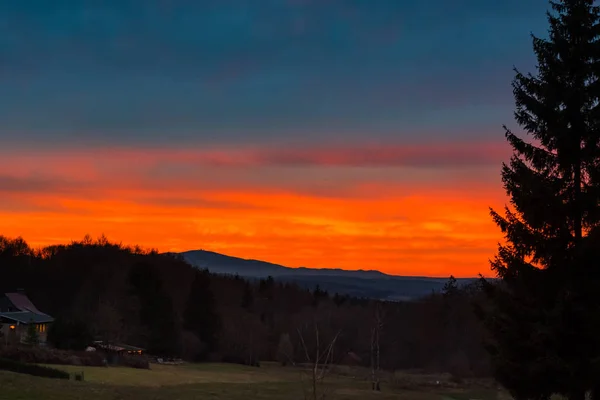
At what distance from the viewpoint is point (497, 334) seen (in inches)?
714

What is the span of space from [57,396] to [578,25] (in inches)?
809

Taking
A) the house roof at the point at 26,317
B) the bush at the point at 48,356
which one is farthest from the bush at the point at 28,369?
the house roof at the point at 26,317

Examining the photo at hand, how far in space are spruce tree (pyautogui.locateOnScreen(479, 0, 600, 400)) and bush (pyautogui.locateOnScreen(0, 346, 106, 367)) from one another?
32203 mm

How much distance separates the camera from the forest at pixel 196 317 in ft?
235

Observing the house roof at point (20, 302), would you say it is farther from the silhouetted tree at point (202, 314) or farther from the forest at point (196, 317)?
the silhouetted tree at point (202, 314)

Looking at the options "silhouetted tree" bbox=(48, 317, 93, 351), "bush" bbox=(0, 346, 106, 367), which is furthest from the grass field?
"silhouetted tree" bbox=(48, 317, 93, 351)

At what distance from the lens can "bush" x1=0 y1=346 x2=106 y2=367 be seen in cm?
4117

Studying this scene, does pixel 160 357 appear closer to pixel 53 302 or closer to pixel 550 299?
pixel 53 302

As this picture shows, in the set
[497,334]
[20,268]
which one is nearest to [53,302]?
[20,268]

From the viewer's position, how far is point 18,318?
223 feet

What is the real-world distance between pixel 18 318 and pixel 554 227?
63.7m

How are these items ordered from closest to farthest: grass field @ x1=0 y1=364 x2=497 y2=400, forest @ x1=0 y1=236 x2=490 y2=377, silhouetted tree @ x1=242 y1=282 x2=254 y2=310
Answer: grass field @ x1=0 y1=364 x2=497 y2=400 < forest @ x1=0 y1=236 x2=490 y2=377 < silhouetted tree @ x1=242 y1=282 x2=254 y2=310

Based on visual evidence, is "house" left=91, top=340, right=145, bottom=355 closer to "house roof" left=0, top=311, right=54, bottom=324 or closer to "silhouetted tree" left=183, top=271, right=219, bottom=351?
Answer: "house roof" left=0, top=311, right=54, bottom=324

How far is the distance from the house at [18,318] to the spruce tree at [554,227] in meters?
55.5
